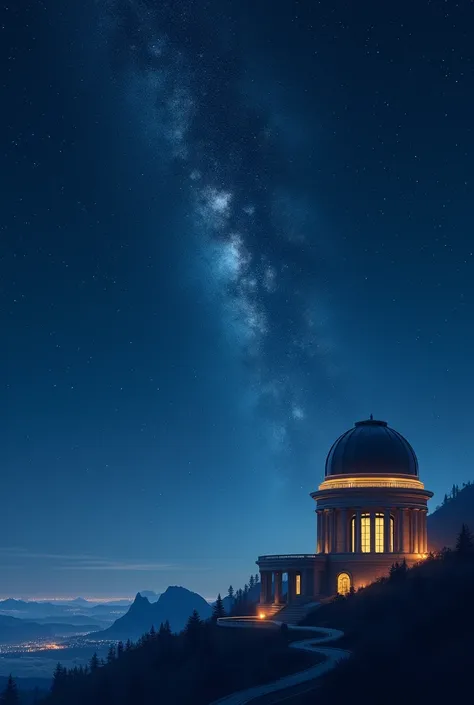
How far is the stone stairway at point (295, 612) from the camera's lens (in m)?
76.7

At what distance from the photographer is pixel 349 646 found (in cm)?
5669

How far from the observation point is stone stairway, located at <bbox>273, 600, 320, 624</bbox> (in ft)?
252

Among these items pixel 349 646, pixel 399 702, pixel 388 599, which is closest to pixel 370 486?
pixel 388 599

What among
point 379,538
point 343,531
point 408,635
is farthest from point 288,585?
point 408,635

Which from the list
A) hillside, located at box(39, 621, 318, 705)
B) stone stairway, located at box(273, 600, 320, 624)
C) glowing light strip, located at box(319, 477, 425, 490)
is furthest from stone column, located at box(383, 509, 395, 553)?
hillside, located at box(39, 621, 318, 705)

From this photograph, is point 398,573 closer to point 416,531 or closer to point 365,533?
point 365,533

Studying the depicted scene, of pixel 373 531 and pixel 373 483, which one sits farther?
pixel 373 483

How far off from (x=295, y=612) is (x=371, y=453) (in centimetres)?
1837

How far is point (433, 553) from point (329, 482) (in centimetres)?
1138

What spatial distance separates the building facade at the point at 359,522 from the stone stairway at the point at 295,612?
239 centimetres

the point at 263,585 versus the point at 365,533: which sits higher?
Result: the point at 365,533

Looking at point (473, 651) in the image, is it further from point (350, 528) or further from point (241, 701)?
point (350, 528)

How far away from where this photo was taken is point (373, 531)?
3447 inches

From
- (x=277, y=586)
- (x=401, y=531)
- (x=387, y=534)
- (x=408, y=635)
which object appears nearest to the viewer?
(x=408, y=635)
